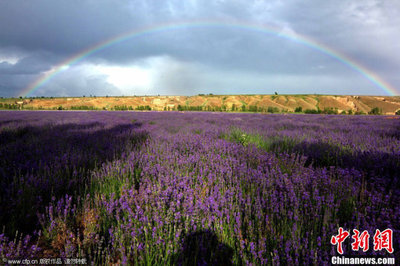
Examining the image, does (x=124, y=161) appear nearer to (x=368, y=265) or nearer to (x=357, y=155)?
(x=368, y=265)

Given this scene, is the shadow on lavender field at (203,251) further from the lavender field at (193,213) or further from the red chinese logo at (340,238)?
the red chinese logo at (340,238)

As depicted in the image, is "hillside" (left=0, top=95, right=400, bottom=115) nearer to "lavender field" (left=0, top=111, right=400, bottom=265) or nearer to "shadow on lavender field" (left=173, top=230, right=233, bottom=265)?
"lavender field" (left=0, top=111, right=400, bottom=265)

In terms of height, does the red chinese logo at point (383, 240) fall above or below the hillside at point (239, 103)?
below

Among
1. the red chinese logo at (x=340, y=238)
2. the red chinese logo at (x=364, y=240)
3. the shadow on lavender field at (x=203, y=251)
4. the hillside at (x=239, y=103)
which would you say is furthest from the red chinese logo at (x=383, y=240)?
the hillside at (x=239, y=103)

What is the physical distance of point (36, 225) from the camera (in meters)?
1.58

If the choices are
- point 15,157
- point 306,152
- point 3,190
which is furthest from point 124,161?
point 306,152

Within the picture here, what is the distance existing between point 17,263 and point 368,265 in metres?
1.99

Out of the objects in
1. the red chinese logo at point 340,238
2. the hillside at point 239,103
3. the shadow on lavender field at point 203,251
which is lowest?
the shadow on lavender field at point 203,251

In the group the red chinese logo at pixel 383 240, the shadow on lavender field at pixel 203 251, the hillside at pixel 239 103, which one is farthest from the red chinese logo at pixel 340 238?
the hillside at pixel 239 103

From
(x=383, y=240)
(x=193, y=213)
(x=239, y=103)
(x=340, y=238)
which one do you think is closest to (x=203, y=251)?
(x=193, y=213)

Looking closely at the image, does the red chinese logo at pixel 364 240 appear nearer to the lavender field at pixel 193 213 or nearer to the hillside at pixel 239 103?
the lavender field at pixel 193 213

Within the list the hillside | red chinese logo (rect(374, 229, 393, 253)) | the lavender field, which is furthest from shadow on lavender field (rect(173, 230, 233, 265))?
the hillside

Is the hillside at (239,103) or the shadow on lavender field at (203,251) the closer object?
the shadow on lavender field at (203,251)

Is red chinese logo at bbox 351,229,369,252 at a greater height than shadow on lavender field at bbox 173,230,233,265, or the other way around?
red chinese logo at bbox 351,229,369,252
